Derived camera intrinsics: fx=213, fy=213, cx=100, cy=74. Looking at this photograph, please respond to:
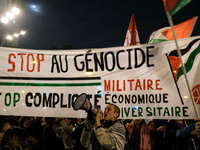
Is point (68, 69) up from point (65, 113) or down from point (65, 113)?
up

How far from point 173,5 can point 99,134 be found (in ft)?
6.26

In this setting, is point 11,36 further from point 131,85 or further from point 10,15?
point 131,85

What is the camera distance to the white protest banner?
10.4 ft

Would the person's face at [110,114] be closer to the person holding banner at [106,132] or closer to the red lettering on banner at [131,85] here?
the person holding banner at [106,132]

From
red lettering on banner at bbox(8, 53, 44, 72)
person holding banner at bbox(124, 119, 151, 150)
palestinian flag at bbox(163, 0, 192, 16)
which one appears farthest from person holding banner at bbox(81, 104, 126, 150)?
palestinian flag at bbox(163, 0, 192, 16)

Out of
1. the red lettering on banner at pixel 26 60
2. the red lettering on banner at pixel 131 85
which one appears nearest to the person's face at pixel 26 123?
the red lettering on banner at pixel 26 60

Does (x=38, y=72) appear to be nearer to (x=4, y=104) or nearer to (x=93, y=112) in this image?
(x=4, y=104)

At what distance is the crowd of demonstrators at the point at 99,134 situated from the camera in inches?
110

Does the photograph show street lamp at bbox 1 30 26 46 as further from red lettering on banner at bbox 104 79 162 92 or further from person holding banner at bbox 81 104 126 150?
person holding banner at bbox 81 104 126 150

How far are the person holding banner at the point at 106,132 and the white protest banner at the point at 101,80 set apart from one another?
20cm

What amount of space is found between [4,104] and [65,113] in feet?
3.23

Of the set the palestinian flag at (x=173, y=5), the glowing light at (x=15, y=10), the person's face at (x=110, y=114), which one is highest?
the glowing light at (x=15, y=10)

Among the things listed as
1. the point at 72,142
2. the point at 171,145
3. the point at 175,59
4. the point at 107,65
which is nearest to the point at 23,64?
the point at 107,65

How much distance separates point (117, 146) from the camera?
291 cm
